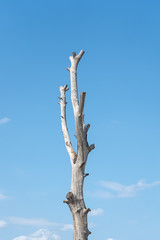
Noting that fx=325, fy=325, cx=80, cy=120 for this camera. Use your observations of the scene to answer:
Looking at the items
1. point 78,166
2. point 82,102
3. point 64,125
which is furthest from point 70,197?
point 64,125

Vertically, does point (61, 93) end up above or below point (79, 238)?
above

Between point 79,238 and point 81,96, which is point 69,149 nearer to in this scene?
point 81,96

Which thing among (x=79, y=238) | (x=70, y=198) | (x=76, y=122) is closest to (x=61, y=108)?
(x=76, y=122)

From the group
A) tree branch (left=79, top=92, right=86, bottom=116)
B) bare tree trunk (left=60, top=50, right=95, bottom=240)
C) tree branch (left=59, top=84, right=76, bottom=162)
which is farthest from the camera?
tree branch (left=59, top=84, right=76, bottom=162)

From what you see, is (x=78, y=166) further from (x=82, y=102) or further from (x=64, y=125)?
(x=64, y=125)

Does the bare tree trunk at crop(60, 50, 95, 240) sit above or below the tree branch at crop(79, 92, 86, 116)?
below

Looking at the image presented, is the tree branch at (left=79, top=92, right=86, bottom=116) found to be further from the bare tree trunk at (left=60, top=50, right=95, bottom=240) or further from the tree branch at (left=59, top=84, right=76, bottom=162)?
the tree branch at (left=59, top=84, right=76, bottom=162)

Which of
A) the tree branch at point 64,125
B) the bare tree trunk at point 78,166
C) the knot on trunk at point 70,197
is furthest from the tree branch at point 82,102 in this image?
the knot on trunk at point 70,197

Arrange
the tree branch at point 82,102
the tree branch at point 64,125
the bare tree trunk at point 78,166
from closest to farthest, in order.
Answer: the bare tree trunk at point 78,166, the tree branch at point 82,102, the tree branch at point 64,125

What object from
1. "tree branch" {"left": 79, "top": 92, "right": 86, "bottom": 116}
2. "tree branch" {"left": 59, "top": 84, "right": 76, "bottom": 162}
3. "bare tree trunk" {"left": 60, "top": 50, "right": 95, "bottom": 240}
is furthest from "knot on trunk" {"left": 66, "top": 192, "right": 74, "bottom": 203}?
"tree branch" {"left": 79, "top": 92, "right": 86, "bottom": 116}

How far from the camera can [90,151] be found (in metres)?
7.89

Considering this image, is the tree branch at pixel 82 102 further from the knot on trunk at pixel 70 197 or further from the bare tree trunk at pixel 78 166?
the knot on trunk at pixel 70 197

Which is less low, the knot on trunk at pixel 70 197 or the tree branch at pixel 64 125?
→ the tree branch at pixel 64 125

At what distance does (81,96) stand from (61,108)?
2447mm
